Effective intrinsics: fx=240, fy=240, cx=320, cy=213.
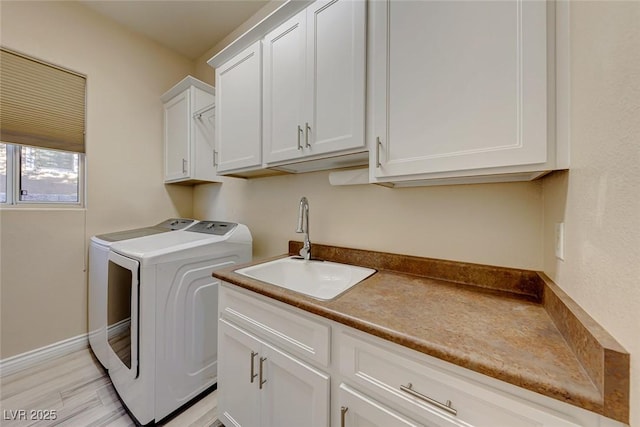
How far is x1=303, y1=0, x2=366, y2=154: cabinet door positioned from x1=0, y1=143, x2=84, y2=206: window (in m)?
2.22

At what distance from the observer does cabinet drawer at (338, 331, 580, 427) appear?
53 centimetres

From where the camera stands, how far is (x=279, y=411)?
99 cm

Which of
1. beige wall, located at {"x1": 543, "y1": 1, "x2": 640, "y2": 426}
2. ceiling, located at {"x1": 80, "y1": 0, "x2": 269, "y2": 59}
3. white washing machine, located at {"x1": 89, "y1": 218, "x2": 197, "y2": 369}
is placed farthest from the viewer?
ceiling, located at {"x1": 80, "y1": 0, "x2": 269, "y2": 59}

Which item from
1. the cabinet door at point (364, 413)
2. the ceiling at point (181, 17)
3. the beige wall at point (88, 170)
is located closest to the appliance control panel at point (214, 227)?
the beige wall at point (88, 170)

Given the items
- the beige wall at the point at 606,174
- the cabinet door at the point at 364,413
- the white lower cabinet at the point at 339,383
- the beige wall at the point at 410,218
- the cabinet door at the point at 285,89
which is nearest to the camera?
the beige wall at the point at 606,174

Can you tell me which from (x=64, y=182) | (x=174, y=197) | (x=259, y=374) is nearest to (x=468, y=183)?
(x=259, y=374)

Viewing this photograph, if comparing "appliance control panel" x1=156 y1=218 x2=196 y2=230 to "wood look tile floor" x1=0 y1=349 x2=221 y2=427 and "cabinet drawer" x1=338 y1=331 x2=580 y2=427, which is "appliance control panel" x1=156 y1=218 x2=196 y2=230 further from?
"cabinet drawer" x1=338 y1=331 x2=580 y2=427

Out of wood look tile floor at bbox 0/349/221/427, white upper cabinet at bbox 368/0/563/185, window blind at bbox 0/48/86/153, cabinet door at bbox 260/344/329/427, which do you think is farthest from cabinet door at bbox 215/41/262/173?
wood look tile floor at bbox 0/349/221/427

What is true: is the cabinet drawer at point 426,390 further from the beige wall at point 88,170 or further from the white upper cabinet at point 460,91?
the beige wall at point 88,170

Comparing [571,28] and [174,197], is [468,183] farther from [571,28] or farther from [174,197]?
[174,197]

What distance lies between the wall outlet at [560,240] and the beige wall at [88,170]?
301cm

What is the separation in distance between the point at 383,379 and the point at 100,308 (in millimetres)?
2135

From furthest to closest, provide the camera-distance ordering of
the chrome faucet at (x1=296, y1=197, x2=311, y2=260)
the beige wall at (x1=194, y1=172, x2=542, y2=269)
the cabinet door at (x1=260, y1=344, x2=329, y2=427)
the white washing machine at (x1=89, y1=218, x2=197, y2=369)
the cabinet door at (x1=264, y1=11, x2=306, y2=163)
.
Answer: the white washing machine at (x1=89, y1=218, x2=197, y2=369)
the chrome faucet at (x1=296, y1=197, x2=311, y2=260)
the cabinet door at (x1=264, y1=11, x2=306, y2=163)
the beige wall at (x1=194, y1=172, x2=542, y2=269)
the cabinet door at (x1=260, y1=344, x2=329, y2=427)

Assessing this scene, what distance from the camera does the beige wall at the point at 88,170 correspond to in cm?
178
